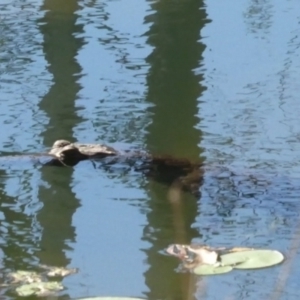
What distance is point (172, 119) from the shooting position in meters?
5.27

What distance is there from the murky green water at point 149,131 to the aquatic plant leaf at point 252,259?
0.12 feet

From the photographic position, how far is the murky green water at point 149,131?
373cm

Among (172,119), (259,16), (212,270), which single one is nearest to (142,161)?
(172,119)

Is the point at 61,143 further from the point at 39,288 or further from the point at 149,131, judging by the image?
the point at 39,288

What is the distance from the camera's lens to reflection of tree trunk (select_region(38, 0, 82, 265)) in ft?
13.0

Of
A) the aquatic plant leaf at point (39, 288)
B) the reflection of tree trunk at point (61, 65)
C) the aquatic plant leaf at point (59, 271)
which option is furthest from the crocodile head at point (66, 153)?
the aquatic plant leaf at point (39, 288)

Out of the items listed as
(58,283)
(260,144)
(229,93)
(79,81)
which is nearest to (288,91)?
(229,93)

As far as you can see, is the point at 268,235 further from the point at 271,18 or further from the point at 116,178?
the point at 271,18

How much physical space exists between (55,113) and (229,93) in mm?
1032

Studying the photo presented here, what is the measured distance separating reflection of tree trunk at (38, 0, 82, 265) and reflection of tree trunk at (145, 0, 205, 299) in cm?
38

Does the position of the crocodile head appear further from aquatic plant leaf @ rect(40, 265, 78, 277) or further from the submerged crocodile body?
aquatic plant leaf @ rect(40, 265, 78, 277)

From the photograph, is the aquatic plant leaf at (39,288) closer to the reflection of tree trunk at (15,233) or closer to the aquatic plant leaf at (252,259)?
the reflection of tree trunk at (15,233)

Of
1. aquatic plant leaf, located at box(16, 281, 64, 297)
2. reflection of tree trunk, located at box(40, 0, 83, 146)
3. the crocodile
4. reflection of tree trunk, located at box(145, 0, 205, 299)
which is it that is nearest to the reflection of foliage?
reflection of tree trunk, located at box(145, 0, 205, 299)

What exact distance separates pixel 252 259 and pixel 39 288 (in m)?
0.81
